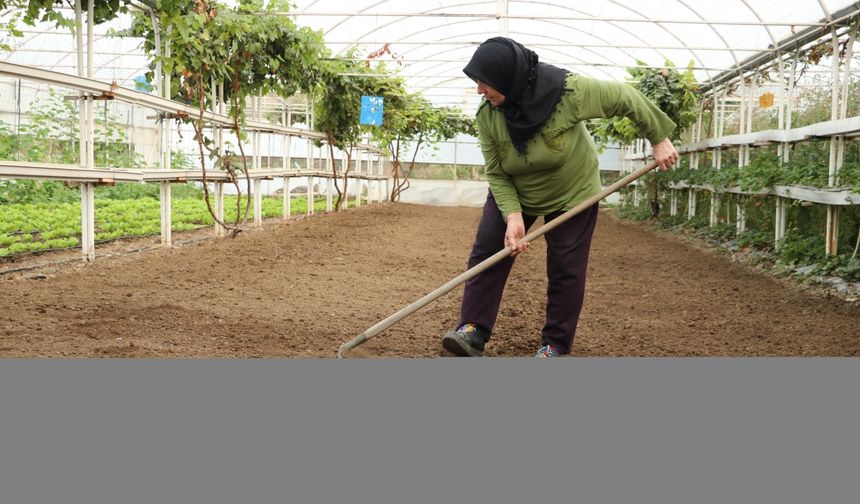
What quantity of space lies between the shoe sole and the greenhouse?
192 millimetres

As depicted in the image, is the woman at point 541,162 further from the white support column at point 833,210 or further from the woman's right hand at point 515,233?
the white support column at point 833,210

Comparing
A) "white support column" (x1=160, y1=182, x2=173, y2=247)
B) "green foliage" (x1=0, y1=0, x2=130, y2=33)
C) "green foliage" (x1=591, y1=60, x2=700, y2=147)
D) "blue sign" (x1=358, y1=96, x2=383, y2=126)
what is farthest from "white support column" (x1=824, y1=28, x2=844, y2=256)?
"blue sign" (x1=358, y1=96, x2=383, y2=126)

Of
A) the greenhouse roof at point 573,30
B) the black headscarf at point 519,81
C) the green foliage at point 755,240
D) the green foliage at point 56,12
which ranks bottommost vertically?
the green foliage at point 755,240

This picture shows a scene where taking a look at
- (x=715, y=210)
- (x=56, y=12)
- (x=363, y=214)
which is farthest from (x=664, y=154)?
(x=363, y=214)

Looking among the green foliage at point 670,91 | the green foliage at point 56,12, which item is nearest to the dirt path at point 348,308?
the green foliage at point 56,12

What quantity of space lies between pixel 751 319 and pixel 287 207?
324 inches

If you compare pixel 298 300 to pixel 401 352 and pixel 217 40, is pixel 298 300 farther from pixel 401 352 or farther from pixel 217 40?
pixel 217 40

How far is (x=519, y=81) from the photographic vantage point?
288 cm

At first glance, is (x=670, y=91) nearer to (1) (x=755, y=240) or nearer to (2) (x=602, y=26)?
(2) (x=602, y=26)

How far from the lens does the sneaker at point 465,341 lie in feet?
10.3

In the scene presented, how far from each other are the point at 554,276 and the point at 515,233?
10.1 inches

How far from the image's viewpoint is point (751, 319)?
14.8ft

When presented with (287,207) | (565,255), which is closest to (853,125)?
(565,255)

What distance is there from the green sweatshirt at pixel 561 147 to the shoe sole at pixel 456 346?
487mm
